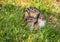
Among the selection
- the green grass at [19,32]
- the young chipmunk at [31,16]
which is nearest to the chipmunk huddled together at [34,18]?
the young chipmunk at [31,16]

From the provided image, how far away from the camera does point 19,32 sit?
6.76 meters

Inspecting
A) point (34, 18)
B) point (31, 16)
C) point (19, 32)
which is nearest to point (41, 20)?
point (34, 18)

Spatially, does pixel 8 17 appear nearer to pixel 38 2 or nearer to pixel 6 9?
pixel 6 9

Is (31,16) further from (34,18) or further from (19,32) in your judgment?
(19,32)

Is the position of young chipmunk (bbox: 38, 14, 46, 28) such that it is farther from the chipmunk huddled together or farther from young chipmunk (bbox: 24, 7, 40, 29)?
young chipmunk (bbox: 24, 7, 40, 29)

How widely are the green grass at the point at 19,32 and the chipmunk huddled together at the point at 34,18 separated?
5.4 inches

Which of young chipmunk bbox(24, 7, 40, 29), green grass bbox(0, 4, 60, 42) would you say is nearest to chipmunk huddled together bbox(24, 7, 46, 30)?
young chipmunk bbox(24, 7, 40, 29)

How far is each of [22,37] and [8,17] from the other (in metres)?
1.06

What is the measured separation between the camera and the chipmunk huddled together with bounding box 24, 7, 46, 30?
23.2 feet

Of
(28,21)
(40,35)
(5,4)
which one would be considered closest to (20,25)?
(28,21)

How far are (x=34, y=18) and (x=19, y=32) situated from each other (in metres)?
0.72

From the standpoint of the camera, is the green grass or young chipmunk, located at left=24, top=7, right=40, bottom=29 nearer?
the green grass

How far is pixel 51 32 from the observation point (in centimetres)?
672

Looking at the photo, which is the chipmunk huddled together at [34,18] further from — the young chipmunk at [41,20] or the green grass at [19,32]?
the green grass at [19,32]
